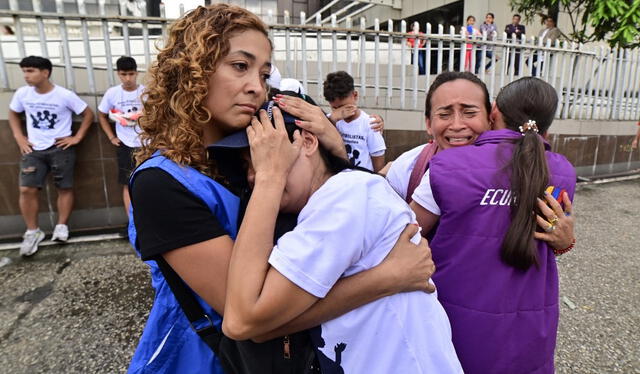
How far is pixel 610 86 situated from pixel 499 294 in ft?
28.3

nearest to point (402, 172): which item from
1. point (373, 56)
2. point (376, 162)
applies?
point (376, 162)

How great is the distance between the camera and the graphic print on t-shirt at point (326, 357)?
103 centimetres

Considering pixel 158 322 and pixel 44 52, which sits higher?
pixel 44 52

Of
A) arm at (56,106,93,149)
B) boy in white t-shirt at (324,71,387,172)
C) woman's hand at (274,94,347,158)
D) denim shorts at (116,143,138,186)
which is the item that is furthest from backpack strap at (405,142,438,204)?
arm at (56,106,93,149)

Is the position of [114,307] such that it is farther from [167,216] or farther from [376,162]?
[376,162]

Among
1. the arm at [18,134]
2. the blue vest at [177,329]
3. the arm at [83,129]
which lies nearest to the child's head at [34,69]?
the arm at [18,134]

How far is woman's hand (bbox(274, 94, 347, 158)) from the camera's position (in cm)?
119

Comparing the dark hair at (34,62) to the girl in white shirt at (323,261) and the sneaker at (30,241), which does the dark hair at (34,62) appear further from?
the girl in white shirt at (323,261)

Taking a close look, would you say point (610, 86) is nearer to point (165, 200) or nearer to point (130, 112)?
point (130, 112)

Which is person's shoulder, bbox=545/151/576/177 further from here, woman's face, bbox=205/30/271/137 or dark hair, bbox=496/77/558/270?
woman's face, bbox=205/30/271/137

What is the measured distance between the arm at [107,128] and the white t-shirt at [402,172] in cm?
388

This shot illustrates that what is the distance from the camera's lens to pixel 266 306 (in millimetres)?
921

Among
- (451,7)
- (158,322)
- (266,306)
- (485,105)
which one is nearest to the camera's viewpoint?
(266,306)

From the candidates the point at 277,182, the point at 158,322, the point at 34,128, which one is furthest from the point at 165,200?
the point at 34,128
